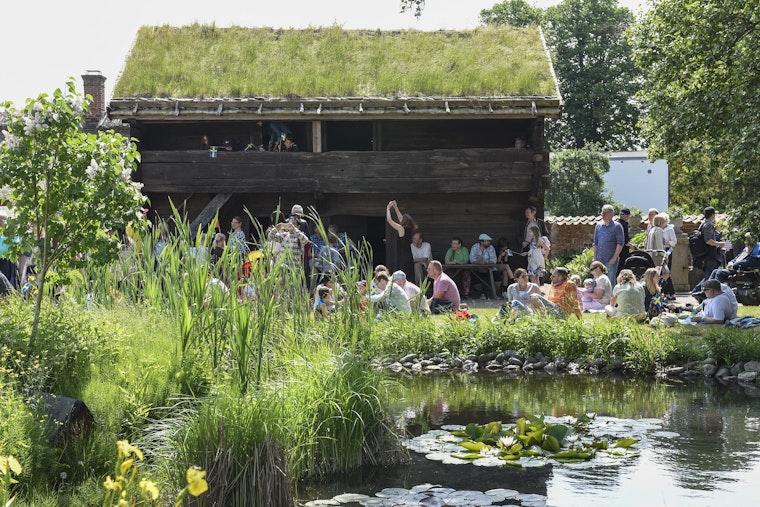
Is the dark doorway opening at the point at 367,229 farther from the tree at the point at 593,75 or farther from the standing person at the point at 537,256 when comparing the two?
the tree at the point at 593,75

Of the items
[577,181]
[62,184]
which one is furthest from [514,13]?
[62,184]

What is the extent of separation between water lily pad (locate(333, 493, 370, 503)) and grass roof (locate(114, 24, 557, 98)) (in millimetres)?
13434

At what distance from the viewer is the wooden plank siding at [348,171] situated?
19.8m

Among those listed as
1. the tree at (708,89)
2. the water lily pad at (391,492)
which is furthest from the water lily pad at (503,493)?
the tree at (708,89)

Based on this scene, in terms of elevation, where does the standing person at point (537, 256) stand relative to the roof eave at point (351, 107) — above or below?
below

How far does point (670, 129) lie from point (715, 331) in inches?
141

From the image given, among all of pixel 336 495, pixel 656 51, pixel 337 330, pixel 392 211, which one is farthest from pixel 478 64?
pixel 336 495

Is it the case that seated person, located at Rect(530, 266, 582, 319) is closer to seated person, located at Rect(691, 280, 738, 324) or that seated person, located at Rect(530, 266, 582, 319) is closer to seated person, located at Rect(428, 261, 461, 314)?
seated person, located at Rect(428, 261, 461, 314)

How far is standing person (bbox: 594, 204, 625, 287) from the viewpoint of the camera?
16.5 metres

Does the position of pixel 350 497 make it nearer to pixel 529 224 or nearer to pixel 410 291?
pixel 410 291

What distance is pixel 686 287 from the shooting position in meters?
19.6

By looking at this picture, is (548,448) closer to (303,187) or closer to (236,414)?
(236,414)

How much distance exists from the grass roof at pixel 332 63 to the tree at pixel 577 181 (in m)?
19.1

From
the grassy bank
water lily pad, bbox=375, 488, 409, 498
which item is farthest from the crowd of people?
water lily pad, bbox=375, 488, 409, 498
